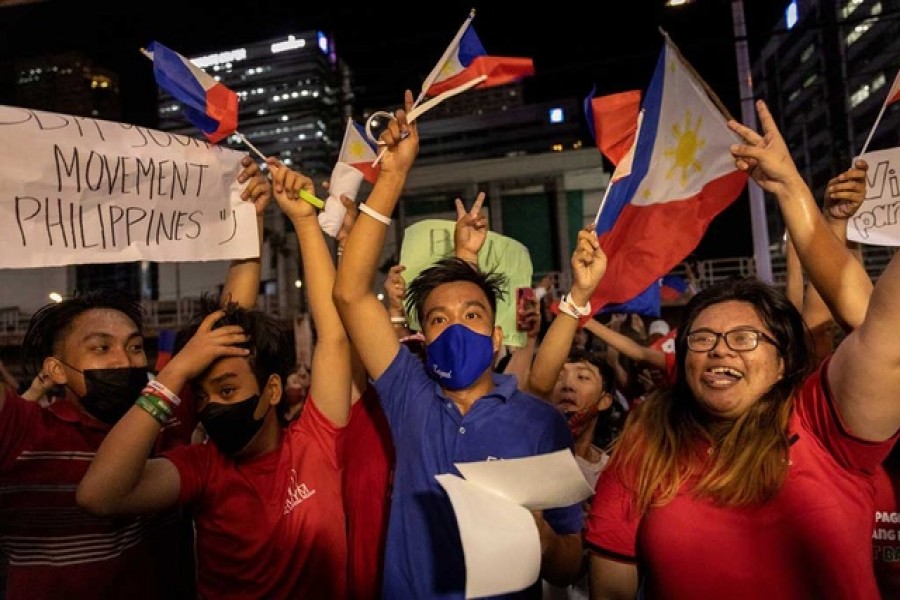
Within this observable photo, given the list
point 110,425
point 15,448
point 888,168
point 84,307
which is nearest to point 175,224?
point 84,307

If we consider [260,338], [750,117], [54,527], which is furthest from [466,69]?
[750,117]

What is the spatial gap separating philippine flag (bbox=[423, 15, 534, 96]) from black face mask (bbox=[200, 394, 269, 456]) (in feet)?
4.42

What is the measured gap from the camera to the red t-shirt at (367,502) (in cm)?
249

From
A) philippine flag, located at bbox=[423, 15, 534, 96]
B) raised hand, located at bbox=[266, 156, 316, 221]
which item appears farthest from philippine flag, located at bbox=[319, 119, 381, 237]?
philippine flag, located at bbox=[423, 15, 534, 96]

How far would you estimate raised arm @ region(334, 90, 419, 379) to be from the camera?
2.30 meters

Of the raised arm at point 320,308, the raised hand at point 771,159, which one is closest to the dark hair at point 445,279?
the raised arm at point 320,308

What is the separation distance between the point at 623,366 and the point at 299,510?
4.56m

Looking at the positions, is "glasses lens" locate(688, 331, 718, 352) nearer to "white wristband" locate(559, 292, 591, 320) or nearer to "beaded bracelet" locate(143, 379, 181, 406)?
"white wristband" locate(559, 292, 591, 320)

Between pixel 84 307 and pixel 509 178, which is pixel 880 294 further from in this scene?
pixel 509 178

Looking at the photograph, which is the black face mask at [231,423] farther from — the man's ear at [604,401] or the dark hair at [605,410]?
the man's ear at [604,401]

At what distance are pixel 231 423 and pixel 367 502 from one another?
0.58 metres

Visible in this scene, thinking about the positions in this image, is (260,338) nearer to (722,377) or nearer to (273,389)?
(273,389)

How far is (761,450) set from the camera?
1871mm

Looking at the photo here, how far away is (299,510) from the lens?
235 cm
